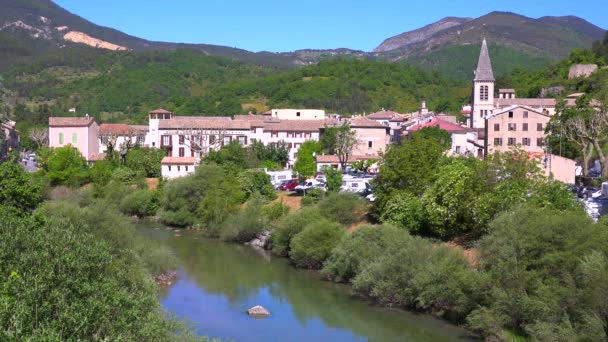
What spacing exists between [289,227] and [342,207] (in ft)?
10.3

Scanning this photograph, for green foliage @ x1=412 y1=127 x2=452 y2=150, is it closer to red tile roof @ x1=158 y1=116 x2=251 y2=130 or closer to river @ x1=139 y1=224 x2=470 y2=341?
red tile roof @ x1=158 y1=116 x2=251 y2=130

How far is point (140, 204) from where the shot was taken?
50.3m

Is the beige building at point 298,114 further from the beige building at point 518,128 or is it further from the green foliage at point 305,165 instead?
the beige building at point 518,128

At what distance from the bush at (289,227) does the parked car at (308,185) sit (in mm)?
8075

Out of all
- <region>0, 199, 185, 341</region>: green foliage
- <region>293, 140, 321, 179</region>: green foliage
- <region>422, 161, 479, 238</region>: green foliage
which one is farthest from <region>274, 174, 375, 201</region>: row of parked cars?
<region>0, 199, 185, 341</region>: green foliage

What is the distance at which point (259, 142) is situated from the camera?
62.2 metres

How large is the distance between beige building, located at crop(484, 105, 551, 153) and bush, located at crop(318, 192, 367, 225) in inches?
655

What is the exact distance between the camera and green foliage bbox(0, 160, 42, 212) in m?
23.4

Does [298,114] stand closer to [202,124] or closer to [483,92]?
[202,124]

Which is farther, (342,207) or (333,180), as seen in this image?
(333,180)

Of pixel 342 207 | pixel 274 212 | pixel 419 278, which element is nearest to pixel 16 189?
pixel 419 278

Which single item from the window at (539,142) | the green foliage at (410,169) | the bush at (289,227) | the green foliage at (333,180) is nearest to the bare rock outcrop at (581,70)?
the window at (539,142)

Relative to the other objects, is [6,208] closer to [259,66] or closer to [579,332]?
[579,332]

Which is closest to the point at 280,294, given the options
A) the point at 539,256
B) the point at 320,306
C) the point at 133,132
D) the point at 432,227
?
the point at 320,306
